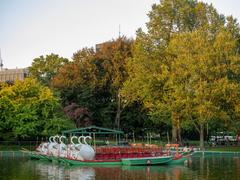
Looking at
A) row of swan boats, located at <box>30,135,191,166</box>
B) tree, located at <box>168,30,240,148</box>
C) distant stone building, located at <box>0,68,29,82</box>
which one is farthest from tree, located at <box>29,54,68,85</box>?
row of swan boats, located at <box>30,135,191,166</box>

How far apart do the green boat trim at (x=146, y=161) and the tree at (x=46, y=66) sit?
5742 centimetres

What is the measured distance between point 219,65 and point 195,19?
10761 millimetres

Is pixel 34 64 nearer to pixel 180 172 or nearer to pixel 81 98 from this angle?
pixel 81 98

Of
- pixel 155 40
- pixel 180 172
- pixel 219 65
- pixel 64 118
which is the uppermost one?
pixel 155 40

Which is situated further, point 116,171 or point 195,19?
point 195,19

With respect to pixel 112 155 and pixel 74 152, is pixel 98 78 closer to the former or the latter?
pixel 112 155

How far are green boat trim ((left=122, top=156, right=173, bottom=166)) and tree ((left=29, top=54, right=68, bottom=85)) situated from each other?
57.4m

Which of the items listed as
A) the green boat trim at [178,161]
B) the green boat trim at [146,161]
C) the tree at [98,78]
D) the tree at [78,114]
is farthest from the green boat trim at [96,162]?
the tree at [98,78]

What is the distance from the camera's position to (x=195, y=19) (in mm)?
66062

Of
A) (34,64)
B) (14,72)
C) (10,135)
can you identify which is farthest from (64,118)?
(14,72)

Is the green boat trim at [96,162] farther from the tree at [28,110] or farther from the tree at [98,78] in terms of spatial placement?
the tree at [98,78]

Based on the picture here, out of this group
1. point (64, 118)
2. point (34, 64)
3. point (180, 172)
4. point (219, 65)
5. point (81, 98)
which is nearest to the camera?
point (180, 172)

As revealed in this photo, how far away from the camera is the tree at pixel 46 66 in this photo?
9943 centimetres

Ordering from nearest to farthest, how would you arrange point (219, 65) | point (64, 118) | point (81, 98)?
point (219, 65) < point (64, 118) < point (81, 98)
